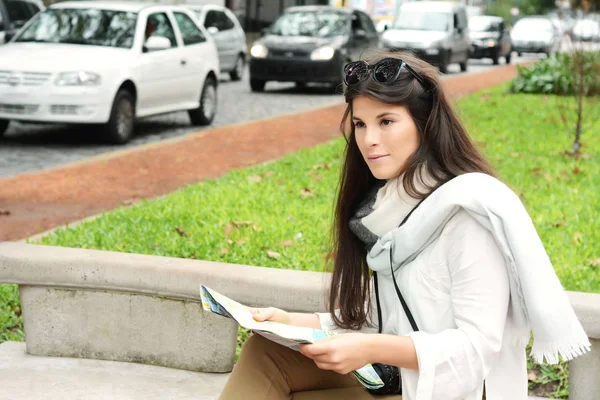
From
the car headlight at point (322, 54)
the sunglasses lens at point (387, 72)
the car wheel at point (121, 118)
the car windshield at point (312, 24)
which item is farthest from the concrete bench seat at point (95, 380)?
the car windshield at point (312, 24)

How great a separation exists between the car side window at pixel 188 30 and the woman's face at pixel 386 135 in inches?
412

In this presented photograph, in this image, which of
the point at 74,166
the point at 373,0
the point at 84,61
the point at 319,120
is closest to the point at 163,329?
the point at 74,166

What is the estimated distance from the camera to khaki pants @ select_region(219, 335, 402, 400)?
2.49 metres

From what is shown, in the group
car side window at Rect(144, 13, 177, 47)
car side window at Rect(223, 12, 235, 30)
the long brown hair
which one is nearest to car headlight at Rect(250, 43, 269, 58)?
car side window at Rect(223, 12, 235, 30)

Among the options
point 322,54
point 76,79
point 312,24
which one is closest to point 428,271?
point 76,79

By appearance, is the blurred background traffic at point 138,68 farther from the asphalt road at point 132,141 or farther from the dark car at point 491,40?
the dark car at point 491,40

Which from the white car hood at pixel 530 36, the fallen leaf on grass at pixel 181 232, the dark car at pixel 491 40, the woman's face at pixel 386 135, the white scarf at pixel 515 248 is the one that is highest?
the woman's face at pixel 386 135

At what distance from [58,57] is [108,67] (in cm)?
55

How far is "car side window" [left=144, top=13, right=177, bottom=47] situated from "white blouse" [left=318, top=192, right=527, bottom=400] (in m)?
9.99

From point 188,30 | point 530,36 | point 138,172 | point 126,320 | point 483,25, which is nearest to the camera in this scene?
point 126,320

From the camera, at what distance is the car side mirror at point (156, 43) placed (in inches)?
456

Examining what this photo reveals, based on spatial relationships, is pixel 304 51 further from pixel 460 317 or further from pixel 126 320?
pixel 460 317

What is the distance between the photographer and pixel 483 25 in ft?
107

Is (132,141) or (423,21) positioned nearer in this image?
(132,141)
